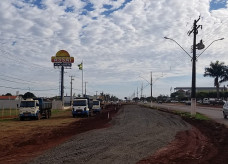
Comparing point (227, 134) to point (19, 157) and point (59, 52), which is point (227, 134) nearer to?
point (19, 157)

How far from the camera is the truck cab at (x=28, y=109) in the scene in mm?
36031

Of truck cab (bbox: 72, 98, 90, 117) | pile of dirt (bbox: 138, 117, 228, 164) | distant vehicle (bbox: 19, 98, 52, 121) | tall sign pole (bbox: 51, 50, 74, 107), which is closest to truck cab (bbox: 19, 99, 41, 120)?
distant vehicle (bbox: 19, 98, 52, 121)

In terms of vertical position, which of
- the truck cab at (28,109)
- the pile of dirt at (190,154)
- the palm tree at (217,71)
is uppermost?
the palm tree at (217,71)

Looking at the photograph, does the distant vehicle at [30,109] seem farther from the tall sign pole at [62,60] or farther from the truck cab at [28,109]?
the tall sign pole at [62,60]

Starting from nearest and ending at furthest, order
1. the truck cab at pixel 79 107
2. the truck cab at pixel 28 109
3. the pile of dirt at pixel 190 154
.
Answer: the pile of dirt at pixel 190 154 → the truck cab at pixel 28 109 → the truck cab at pixel 79 107

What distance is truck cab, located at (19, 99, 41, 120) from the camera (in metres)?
36.0

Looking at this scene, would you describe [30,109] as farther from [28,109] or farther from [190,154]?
[190,154]

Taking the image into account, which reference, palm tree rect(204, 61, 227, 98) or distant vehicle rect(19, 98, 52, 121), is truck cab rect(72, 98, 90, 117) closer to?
distant vehicle rect(19, 98, 52, 121)

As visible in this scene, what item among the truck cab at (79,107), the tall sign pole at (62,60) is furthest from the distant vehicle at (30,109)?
the tall sign pole at (62,60)

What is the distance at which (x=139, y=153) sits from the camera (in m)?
11.7

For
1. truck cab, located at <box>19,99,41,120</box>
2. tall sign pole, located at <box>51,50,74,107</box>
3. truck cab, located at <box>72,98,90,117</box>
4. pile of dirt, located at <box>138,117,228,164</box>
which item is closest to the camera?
pile of dirt, located at <box>138,117,228,164</box>

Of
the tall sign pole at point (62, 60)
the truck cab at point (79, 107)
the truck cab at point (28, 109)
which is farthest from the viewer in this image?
the tall sign pole at point (62, 60)

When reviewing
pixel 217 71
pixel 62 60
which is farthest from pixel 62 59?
pixel 217 71

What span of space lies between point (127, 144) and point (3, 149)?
5500mm
